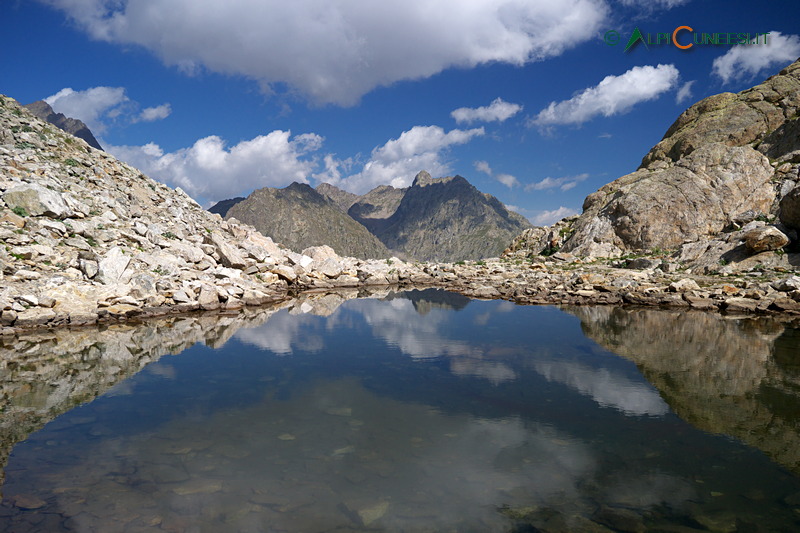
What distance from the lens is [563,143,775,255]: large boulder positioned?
43375 mm

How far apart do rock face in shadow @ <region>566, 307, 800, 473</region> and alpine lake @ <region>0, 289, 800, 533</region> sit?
94 millimetres

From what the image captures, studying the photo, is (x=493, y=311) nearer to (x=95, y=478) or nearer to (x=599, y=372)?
(x=599, y=372)

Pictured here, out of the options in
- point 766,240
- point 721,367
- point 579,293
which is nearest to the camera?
point 721,367

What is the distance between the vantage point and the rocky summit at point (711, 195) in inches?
1457

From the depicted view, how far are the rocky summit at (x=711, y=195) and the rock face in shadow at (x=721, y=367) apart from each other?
1257 cm

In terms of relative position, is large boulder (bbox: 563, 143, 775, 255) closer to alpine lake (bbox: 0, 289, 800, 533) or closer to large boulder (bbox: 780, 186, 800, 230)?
large boulder (bbox: 780, 186, 800, 230)

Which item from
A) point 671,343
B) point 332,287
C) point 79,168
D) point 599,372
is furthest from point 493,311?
point 79,168

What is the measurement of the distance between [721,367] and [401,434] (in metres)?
12.4

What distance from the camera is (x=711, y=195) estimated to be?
146 feet

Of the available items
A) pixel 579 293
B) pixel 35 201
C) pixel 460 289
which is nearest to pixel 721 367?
pixel 579 293

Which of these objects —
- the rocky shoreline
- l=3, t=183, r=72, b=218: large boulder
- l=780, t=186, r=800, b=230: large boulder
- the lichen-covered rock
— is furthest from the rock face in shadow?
l=3, t=183, r=72, b=218: large boulder

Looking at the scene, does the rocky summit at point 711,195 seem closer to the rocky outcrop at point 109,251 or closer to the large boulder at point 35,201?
the rocky outcrop at point 109,251

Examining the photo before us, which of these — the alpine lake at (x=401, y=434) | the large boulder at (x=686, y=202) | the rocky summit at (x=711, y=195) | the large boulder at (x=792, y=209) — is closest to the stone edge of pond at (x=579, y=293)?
the alpine lake at (x=401, y=434)

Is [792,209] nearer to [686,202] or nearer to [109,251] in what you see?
[686,202]
